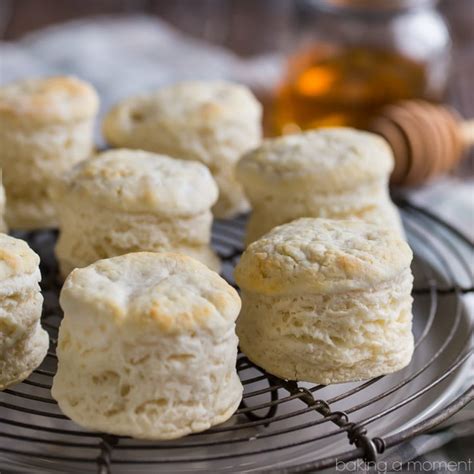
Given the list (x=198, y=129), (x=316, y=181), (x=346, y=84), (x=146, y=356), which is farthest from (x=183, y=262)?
(x=346, y=84)

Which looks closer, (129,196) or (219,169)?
(129,196)

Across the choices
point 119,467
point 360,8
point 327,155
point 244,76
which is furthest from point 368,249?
point 244,76

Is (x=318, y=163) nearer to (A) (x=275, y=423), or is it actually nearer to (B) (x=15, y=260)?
(A) (x=275, y=423)

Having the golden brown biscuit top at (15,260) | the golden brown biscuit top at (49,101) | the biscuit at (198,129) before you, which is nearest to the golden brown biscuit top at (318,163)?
the biscuit at (198,129)

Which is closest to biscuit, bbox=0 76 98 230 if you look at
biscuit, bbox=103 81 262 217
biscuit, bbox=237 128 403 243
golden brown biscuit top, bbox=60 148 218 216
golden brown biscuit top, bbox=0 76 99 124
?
golden brown biscuit top, bbox=0 76 99 124

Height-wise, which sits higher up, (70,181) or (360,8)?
(360,8)

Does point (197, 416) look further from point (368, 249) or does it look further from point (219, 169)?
point (219, 169)
